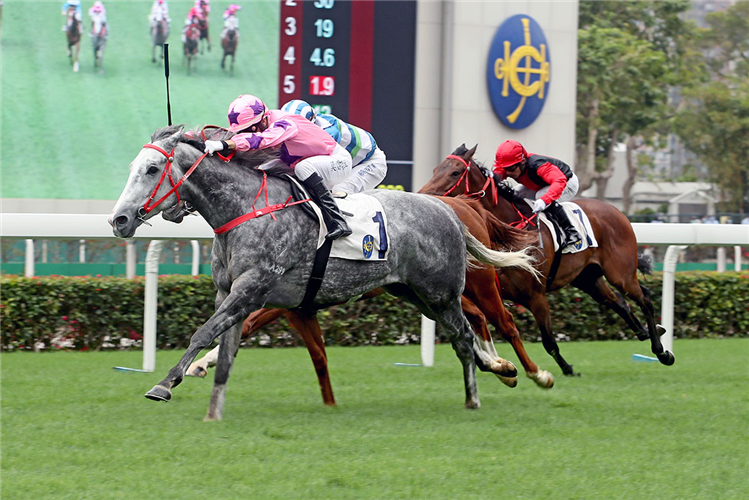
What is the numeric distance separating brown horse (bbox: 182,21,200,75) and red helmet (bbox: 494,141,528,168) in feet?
23.9

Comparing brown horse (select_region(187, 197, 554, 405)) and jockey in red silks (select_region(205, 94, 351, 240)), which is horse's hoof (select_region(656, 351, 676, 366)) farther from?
jockey in red silks (select_region(205, 94, 351, 240))

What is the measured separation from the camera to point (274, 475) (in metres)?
3.66

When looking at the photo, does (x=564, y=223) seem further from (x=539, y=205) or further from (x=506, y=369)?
(x=506, y=369)

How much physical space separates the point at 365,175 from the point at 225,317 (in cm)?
148

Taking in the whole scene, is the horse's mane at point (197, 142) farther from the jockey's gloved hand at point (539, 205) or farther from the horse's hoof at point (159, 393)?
the jockey's gloved hand at point (539, 205)

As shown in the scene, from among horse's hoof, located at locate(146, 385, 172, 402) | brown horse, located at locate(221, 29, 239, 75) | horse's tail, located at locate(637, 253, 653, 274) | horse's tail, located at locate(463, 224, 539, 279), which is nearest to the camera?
horse's hoof, located at locate(146, 385, 172, 402)

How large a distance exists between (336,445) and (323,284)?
829 mm

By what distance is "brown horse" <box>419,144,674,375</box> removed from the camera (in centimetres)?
616

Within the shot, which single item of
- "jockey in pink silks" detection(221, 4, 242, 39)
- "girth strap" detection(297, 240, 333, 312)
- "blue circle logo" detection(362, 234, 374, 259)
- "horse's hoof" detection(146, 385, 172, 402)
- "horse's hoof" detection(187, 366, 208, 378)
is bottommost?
"horse's hoof" detection(187, 366, 208, 378)

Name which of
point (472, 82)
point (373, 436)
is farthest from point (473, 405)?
point (472, 82)

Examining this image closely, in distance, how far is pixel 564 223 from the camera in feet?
21.4

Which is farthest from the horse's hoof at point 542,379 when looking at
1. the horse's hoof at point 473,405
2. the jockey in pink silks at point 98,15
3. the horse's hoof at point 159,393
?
the jockey in pink silks at point 98,15

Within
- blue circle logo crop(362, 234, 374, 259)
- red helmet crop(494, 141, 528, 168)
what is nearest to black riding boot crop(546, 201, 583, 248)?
red helmet crop(494, 141, 528, 168)

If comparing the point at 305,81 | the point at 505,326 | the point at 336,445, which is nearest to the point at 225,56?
the point at 305,81
